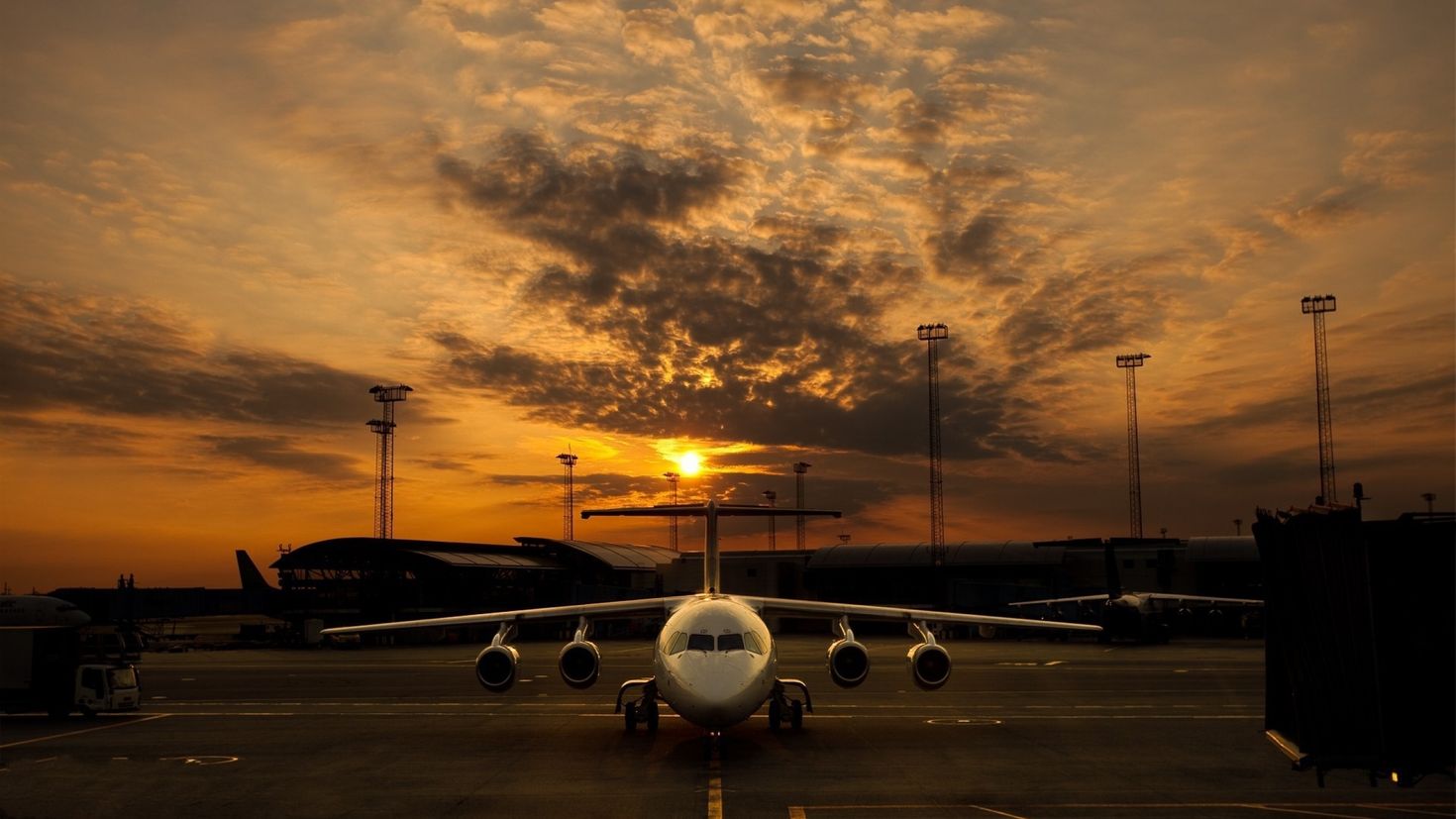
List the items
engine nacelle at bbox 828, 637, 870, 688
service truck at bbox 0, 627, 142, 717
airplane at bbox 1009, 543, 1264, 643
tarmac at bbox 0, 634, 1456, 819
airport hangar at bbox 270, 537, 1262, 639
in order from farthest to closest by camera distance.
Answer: airport hangar at bbox 270, 537, 1262, 639 → airplane at bbox 1009, 543, 1264, 643 → service truck at bbox 0, 627, 142, 717 → engine nacelle at bbox 828, 637, 870, 688 → tarmac at bbox 0, 634, 1456, 819

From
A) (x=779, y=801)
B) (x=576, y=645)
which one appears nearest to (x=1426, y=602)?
(x=779, y=801)

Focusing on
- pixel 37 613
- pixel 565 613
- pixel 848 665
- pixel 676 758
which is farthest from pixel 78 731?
pixel 848 665

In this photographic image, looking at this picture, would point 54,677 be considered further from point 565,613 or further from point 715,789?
point 715,789

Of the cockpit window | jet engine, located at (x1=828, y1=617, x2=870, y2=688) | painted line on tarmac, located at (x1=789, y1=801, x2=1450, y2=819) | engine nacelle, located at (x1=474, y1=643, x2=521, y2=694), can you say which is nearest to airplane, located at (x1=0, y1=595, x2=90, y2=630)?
engine nacelle, located at (x1=474, y1=643, x2=521, y2=694)

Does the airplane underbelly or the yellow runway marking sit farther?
the airplane underbelly

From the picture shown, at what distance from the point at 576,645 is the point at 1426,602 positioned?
22.6 meters

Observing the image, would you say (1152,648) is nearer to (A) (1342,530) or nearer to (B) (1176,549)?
(B) (1176,549)

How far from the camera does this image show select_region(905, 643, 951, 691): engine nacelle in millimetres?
28672

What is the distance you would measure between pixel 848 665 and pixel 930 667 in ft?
7.12

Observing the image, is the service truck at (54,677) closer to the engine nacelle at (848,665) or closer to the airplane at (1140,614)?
the engine nacelle at (848,665)

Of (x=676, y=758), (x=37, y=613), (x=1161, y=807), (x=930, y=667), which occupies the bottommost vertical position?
→ (x=676, y=758)

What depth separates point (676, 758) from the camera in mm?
25516

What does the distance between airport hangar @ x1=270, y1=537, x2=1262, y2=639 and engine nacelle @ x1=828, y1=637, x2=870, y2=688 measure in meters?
58.6

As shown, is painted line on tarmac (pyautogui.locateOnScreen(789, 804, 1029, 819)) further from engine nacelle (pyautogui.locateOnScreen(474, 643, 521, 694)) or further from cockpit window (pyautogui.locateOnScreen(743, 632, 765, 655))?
engine nacelle (pyautogui.locateOnScreen(474, 643, 521, 694))
